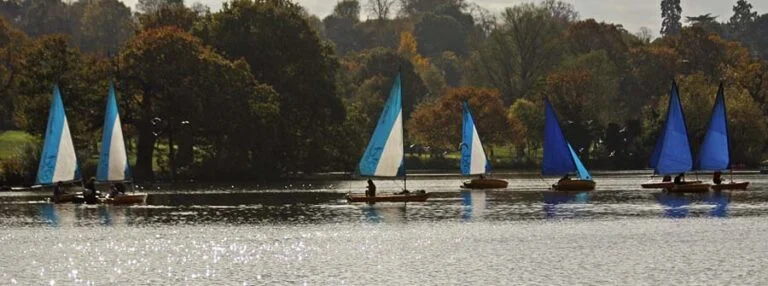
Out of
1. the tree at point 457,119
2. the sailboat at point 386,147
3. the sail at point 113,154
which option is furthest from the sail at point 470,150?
the tree at point 457,119

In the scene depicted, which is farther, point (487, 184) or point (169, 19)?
point (169, 19)

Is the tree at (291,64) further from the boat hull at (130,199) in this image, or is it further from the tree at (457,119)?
the boat hull at (130,199)

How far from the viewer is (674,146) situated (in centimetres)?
10781

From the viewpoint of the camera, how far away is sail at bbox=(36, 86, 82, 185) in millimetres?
98500

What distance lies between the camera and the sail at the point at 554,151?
11276cm

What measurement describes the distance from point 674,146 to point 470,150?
1883cm

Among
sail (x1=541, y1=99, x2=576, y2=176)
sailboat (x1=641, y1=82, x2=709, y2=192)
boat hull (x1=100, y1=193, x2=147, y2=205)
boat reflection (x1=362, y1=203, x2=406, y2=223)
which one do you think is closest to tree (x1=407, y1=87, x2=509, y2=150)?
sail (x1=541, y1=99, x2=576, y2=176)

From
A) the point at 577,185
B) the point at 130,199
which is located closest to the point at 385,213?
the point at 130,199

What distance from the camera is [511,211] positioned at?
87625 mm

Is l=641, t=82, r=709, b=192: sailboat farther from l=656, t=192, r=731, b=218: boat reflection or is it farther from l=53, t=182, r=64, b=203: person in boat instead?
l=53, t=182, r=64, b=203: person in boat

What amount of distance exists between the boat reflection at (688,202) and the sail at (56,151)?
131 ft

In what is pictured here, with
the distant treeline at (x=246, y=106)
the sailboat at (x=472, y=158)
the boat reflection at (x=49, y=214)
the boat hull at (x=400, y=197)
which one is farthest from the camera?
the distant treeline at (x=246, y=106)

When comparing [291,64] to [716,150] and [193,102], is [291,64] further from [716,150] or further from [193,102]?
[716,150]

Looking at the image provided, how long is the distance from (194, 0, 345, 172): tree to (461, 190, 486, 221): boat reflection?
3439 centimetres
